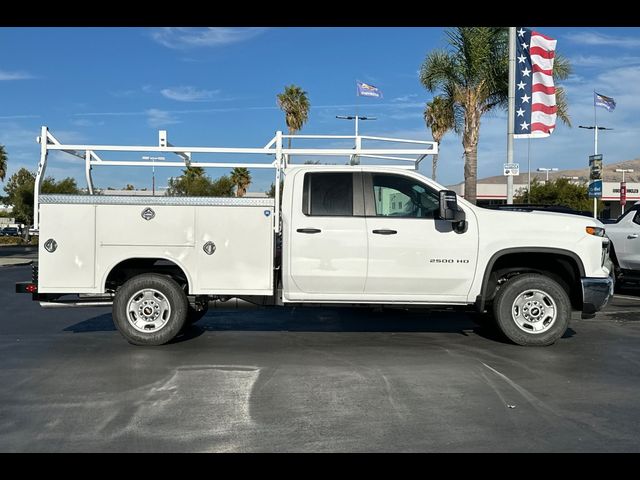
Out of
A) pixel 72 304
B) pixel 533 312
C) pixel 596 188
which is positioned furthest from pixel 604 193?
pixel 72 304

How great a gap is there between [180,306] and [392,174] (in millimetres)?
3067

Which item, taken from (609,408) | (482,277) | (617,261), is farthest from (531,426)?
(617,261)

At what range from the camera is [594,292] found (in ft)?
26.0

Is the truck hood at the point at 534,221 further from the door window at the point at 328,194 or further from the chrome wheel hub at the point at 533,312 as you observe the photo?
the door window at the point at 328,194

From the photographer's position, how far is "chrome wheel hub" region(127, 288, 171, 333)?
805 cm

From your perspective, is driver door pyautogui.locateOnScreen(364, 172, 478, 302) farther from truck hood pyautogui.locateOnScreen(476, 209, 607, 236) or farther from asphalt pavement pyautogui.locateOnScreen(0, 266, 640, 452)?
asphalt pavement pyautogui.locateOnScreen(0, 266, 640, 452)

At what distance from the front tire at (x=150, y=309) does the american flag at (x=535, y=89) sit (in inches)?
479

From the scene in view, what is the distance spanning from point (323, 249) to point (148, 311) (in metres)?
2.32

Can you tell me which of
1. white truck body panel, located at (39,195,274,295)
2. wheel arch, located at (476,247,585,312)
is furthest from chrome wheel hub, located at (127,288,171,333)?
wheel arch, located at (476,247,585,312)

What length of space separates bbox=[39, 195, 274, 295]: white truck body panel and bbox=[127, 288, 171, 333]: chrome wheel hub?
45 cm

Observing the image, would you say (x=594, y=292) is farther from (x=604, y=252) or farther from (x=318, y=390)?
(x=318, y=390)

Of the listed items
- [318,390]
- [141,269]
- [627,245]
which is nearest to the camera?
[318,390]

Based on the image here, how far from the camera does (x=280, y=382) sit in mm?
6449
